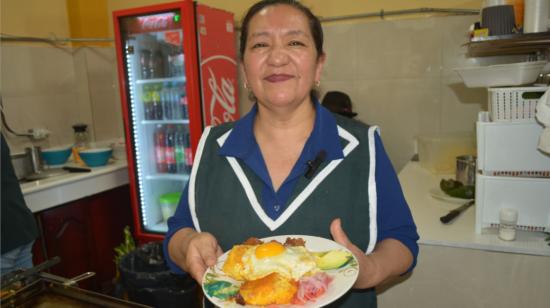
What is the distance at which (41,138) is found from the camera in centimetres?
338

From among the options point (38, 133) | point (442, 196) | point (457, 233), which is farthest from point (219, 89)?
point (457, 233)

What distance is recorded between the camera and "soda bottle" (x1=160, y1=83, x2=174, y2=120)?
3.40m

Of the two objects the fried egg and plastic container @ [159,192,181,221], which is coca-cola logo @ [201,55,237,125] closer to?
plastic container @ [159,192,181,221]

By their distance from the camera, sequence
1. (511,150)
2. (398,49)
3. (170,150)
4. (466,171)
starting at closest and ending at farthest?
(511,150) → (466,171) → (398,49) → (170,150)

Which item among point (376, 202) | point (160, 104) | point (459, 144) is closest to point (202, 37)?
point (160, 104)

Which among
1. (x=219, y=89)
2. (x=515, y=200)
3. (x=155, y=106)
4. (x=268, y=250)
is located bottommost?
(x=515, y=200)

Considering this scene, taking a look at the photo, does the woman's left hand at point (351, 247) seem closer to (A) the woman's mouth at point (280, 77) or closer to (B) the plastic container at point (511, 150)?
(A) the woman's mouth at point (280, 77)

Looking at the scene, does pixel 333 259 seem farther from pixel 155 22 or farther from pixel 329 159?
pixel 155 22

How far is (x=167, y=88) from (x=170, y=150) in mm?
537

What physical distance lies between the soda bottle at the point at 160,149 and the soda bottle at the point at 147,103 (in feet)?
0.53

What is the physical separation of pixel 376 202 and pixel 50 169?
295 cm

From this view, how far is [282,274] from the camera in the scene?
0.97m

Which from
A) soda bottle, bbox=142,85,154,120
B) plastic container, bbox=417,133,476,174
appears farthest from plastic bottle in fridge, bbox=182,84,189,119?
plastic container, bbox=417,133,476,174

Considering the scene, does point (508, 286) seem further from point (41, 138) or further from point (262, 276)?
point (41, 138)
